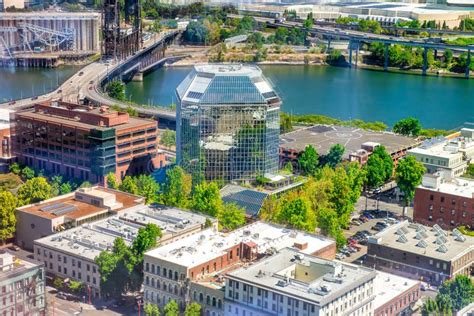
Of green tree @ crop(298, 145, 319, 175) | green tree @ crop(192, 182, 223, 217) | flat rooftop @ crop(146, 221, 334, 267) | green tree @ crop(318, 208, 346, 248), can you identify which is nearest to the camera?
flat rooftop @ crop(146, 221, 334, 267)

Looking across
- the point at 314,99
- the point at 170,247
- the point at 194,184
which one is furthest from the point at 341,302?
the point at 314,99

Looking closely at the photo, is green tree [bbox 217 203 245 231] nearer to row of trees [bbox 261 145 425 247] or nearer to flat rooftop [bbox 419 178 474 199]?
row of trees [bbox 261 145 425 247]

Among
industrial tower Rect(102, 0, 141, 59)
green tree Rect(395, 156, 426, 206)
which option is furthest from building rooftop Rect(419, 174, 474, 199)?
industrial tower Rect(102, 0, 141, 59)

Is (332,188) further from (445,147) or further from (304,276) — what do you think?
(304,276)

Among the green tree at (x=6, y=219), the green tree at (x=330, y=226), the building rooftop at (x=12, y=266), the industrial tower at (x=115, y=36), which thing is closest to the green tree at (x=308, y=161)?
the green tree at (x=330, y=226)

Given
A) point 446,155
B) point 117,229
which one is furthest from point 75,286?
point 446,155

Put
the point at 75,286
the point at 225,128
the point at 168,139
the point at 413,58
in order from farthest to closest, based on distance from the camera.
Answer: the point at 413,58 → the point at 168,139 → the point at 225,128 → the point at 75,286
